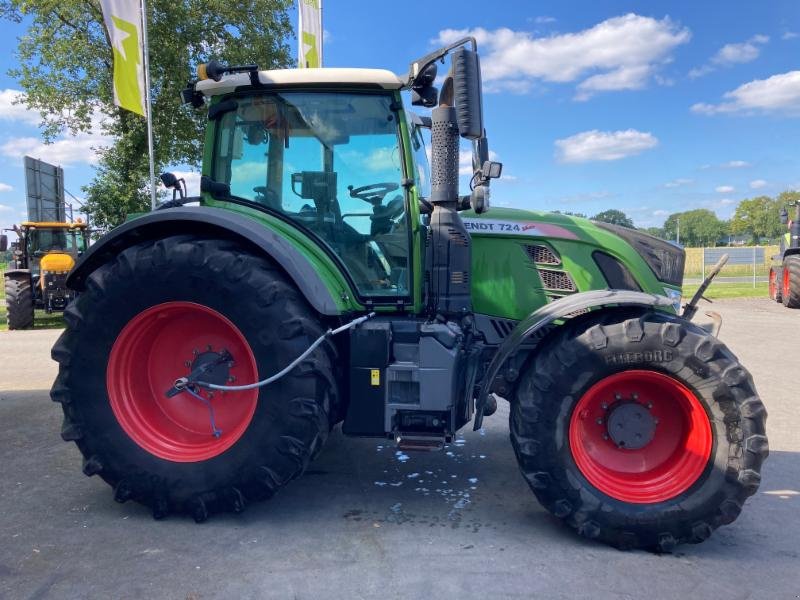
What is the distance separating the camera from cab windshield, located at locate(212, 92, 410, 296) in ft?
11.5

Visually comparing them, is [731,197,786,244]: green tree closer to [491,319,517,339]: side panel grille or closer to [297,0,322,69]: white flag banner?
[297,0,322,69]: white flag banner

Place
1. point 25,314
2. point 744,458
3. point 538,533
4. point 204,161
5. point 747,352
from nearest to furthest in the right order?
point 744,458, point 538,533, point 204,161, point 747,352, point 25,314

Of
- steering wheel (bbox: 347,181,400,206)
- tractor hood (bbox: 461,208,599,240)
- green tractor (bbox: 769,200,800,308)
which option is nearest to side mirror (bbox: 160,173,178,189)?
steering wheel (bbox: 347,181,400,206)

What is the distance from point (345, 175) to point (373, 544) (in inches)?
81.4

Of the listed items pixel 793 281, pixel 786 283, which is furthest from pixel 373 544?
pixel 786 283

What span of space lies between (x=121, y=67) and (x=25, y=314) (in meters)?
5.46

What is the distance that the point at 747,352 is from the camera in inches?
342

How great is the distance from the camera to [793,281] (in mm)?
13953

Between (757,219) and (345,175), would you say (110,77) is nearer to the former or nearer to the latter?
(345,175)

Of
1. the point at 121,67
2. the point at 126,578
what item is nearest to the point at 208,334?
the point at 126,578

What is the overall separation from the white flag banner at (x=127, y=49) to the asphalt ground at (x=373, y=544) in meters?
8.13

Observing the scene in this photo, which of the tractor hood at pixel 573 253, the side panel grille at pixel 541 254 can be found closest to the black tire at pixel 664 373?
the tractor hood at pixel 573 253

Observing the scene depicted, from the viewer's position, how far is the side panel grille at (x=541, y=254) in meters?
3.68

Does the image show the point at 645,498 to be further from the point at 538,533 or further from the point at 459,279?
the point at 459,279
